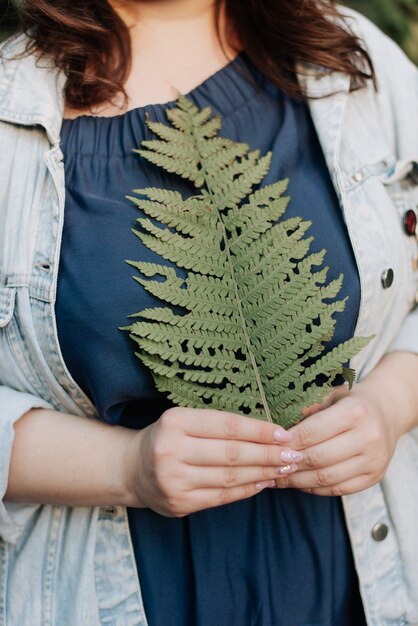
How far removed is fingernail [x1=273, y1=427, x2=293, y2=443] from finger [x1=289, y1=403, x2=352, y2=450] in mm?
34

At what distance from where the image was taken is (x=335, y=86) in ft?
5.16

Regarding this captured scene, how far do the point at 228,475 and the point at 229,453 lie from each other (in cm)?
4

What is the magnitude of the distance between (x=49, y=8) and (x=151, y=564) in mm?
1023

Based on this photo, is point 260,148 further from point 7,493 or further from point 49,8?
point 7,493

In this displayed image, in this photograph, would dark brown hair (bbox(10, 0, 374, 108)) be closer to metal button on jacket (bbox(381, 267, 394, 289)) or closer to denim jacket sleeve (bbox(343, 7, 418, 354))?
denim jacket sleeve (bbox(343, 7, 418, 354))

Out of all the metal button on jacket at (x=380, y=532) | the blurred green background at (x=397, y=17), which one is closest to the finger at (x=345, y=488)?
the metal button on jacket at (x=380, y=532)

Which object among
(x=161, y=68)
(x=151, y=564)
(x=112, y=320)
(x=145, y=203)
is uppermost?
(x=161, y=68)

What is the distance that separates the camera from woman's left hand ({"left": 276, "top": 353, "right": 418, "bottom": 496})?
1192 millimetres

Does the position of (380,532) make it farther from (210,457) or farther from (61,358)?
(61,358)

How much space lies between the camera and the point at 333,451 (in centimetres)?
120

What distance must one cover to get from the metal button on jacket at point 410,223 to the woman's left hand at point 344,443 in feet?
1.21

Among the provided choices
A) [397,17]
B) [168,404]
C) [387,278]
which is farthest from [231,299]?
[397,17]

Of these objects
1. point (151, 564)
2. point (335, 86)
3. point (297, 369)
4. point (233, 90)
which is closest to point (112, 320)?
point (297, 369)

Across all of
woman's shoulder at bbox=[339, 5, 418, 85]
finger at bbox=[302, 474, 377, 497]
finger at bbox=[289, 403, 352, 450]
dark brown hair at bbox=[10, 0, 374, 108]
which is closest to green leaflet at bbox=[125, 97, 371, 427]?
finger at bbox=[289, 403, 352, 450]
